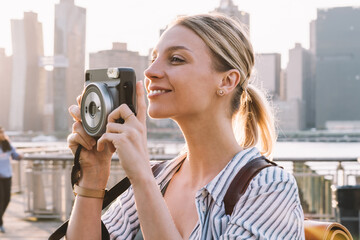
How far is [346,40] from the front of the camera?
118250 millimetres

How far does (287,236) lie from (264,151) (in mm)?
539

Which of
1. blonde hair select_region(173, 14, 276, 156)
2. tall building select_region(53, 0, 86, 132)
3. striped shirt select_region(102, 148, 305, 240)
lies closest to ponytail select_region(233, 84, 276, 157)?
blonde hair select_region(173, 14, 276, 156)

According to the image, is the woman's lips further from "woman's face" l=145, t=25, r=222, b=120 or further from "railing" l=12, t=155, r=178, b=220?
"railing" l=12, t=155, r=178, b=220

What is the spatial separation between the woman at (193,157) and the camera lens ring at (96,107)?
4 centimetres

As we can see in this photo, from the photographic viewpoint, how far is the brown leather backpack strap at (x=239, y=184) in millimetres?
1258

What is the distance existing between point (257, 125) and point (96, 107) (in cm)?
66

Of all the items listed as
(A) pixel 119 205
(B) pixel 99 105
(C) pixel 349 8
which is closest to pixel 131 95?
(B) pixel 99 105

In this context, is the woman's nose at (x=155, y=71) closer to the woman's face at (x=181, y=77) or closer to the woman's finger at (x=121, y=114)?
the woman's face at (x=181, y=77)

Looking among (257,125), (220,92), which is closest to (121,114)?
(220,92)

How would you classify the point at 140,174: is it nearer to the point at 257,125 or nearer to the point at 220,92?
the point at 220,92

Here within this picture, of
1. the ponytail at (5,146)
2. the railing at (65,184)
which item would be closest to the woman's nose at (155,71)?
the railing at (65,184)

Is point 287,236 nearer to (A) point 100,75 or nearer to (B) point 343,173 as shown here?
(A) point 100,75

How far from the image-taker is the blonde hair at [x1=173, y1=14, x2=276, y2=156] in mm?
1417

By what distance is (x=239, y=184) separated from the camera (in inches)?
50.0
